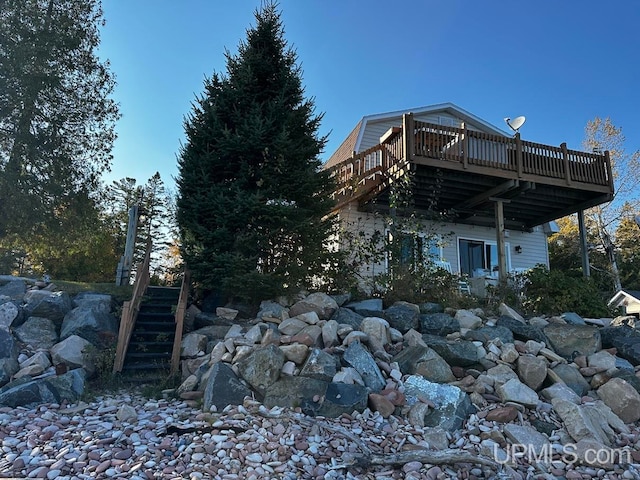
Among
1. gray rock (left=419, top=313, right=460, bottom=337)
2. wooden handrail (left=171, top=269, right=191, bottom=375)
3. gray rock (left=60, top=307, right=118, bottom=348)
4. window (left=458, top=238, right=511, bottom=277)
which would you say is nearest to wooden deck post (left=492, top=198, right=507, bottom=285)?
window (left=458, top=238, right=511, bottom=277)

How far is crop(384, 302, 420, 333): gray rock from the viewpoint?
6145 mm

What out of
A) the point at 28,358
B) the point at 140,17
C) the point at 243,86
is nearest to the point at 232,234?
the point at 243,86

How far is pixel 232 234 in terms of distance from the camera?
264 inches

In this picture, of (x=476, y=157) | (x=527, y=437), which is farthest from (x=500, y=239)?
(x=527, y=437)

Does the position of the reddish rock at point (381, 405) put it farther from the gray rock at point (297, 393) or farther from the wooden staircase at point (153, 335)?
the wooden staircase at point (153, 335)

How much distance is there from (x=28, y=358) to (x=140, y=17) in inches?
272

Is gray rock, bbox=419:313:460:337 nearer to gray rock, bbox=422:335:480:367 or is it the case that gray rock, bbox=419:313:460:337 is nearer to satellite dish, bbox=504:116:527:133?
gray rock, bbox=422:335:480:367

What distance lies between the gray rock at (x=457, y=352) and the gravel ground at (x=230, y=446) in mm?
1063

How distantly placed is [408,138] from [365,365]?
5693 mm

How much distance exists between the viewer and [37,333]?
6.09m

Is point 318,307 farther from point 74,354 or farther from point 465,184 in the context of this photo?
point 465,184

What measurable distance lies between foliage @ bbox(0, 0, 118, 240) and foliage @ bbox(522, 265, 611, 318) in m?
Result: 11.1

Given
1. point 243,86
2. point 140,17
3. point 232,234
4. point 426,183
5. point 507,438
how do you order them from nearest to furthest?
point 507,438
point 232,234
point 243,86
point 140,17
point 426,183

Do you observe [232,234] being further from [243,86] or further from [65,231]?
[65,231]
